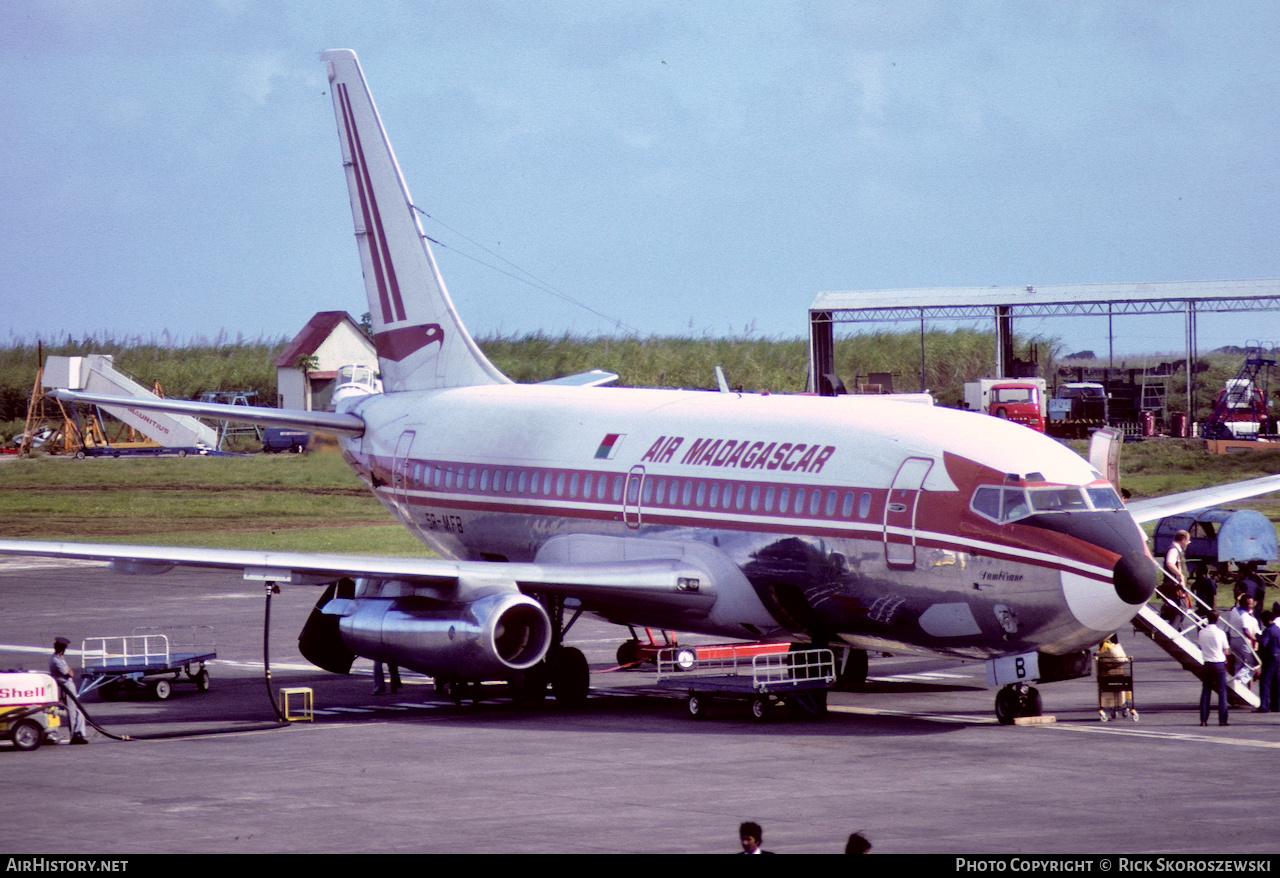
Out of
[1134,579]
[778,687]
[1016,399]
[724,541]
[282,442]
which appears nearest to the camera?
[1134,579]

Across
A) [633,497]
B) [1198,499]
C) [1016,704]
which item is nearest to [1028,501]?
[1016,704]

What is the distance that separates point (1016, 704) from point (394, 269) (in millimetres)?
18483

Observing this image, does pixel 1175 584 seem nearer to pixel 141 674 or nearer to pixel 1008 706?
pixel 1008 706

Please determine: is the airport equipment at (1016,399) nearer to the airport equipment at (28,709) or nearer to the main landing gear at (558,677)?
the main landing gear at (558,677)

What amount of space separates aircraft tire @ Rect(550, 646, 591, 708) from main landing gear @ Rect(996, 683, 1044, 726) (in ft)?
25.8

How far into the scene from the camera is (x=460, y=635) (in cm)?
2897

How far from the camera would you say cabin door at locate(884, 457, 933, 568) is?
Answer: 89.0 ft

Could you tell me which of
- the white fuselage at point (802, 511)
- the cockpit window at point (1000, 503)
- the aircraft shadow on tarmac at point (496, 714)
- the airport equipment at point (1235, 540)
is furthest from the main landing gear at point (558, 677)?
the airport equipment at point (1235, 540)

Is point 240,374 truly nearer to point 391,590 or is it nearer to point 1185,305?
point 1185,305

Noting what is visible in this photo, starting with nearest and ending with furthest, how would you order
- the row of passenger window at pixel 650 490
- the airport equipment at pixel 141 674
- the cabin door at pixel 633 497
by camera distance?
the row of passenger window at pixel 650 490
the cabin door at pixel 633 497
the airport equipment at pixel 141 674

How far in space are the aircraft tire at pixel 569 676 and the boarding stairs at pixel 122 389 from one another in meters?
68.1

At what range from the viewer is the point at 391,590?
30656 millimetres

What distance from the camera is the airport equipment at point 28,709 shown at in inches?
1061

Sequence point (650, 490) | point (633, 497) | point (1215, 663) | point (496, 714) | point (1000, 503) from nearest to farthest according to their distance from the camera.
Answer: point (1000, 503)
point (1215, 663)
point (496, 714)
point (650, 490)
point (633, 497)
